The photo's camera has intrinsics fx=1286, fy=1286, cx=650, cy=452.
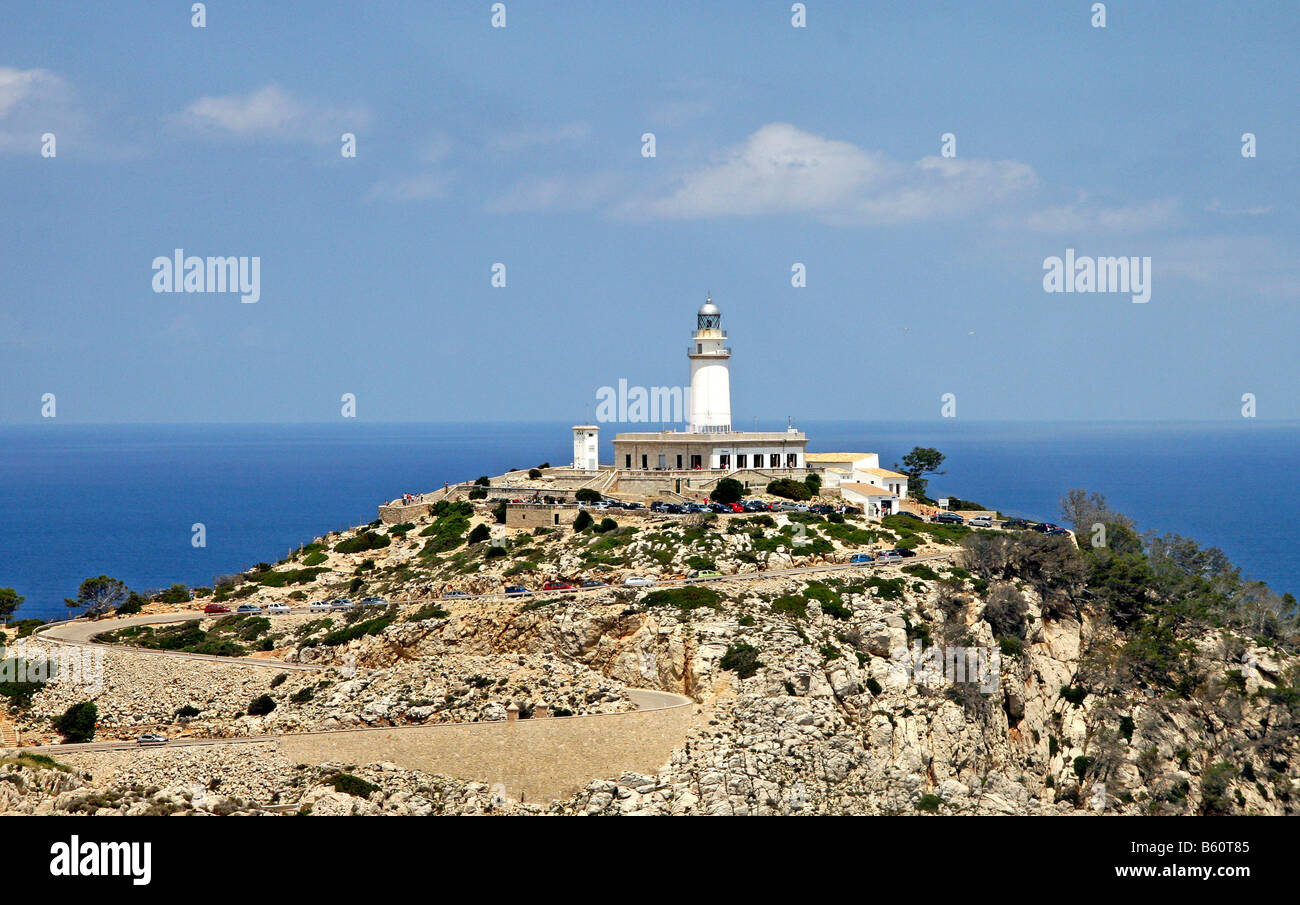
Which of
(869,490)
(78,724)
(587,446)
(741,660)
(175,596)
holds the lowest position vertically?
(78,724)

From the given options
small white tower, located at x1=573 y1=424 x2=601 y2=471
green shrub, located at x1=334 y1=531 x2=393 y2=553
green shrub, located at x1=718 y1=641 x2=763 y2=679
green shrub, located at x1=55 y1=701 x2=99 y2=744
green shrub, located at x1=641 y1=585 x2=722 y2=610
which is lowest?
green shrub, located at x1=55 y1=701 x2=99 y2=744

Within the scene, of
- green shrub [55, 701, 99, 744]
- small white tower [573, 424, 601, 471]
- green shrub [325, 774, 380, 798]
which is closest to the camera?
green shrub [325, 774, 380, 798]

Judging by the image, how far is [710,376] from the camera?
2675 inches

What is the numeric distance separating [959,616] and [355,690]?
2211 cm

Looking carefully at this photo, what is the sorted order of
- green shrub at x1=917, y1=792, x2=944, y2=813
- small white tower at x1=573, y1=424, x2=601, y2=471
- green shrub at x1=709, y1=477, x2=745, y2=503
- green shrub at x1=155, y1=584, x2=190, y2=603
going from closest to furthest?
1. green shrub at x1=917, y1=792, x2=944, y2=813
2. green shrub at x1=155, y1=584, x2=190, y2=603
3. green shrub at x1=709, y1=477, x2=745, y2=503
4. small white tower at x1=573, y1=424, x2=601, y2=471

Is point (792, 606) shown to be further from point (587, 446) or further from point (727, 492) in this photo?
point (587, 446)

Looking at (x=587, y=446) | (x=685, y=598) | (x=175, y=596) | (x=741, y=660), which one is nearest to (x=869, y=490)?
(x=587, y=446)

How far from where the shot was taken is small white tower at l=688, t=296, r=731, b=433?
67688 millimetres

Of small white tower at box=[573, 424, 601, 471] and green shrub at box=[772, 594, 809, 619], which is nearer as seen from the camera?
green shrub at box=[772, 594, 809, 619]

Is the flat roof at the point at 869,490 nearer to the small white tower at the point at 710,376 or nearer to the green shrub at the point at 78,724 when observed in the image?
the small white tower at the point at 710,376

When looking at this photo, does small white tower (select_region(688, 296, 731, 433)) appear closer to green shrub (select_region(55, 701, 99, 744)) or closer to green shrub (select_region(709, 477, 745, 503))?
green shrub (select_region(709, 477, 745, 503))

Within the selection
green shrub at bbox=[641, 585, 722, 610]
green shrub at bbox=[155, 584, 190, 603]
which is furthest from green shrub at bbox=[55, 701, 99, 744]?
green shrub at bbox=[641, 585, 722, 610]
